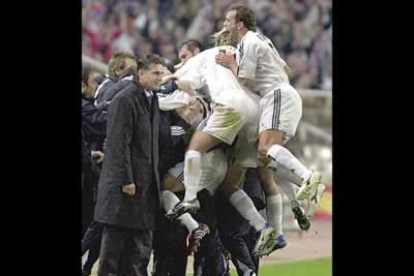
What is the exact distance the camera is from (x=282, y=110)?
37.4ft

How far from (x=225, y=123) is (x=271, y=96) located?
244 mm

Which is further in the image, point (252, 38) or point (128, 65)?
point (128, 65)

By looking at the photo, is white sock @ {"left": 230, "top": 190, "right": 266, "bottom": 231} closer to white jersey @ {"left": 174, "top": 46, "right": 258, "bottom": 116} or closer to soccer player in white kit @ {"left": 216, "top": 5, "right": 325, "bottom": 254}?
soccer player in white kit @ {"left": 216, "top": 5, "right": 325, "bottom": 254}

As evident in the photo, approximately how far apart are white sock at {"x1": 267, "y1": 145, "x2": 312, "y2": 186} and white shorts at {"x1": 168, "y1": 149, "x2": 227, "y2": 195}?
0.76 ft

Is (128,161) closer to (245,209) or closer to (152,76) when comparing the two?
(152,76)

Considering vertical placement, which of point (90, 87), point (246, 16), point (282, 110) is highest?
point (246, 16)

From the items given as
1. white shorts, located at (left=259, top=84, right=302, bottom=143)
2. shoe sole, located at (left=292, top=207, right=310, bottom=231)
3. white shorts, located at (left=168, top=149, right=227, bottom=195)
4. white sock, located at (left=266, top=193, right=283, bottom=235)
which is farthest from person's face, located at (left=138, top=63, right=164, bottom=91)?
shoe sole, located at (left=292, top=207, right=310, bottom=231)

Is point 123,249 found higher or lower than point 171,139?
lower

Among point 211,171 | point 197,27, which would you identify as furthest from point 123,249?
point 197,27

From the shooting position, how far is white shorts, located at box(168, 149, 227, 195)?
11.4m

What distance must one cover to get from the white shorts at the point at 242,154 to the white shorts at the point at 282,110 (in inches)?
3.8
